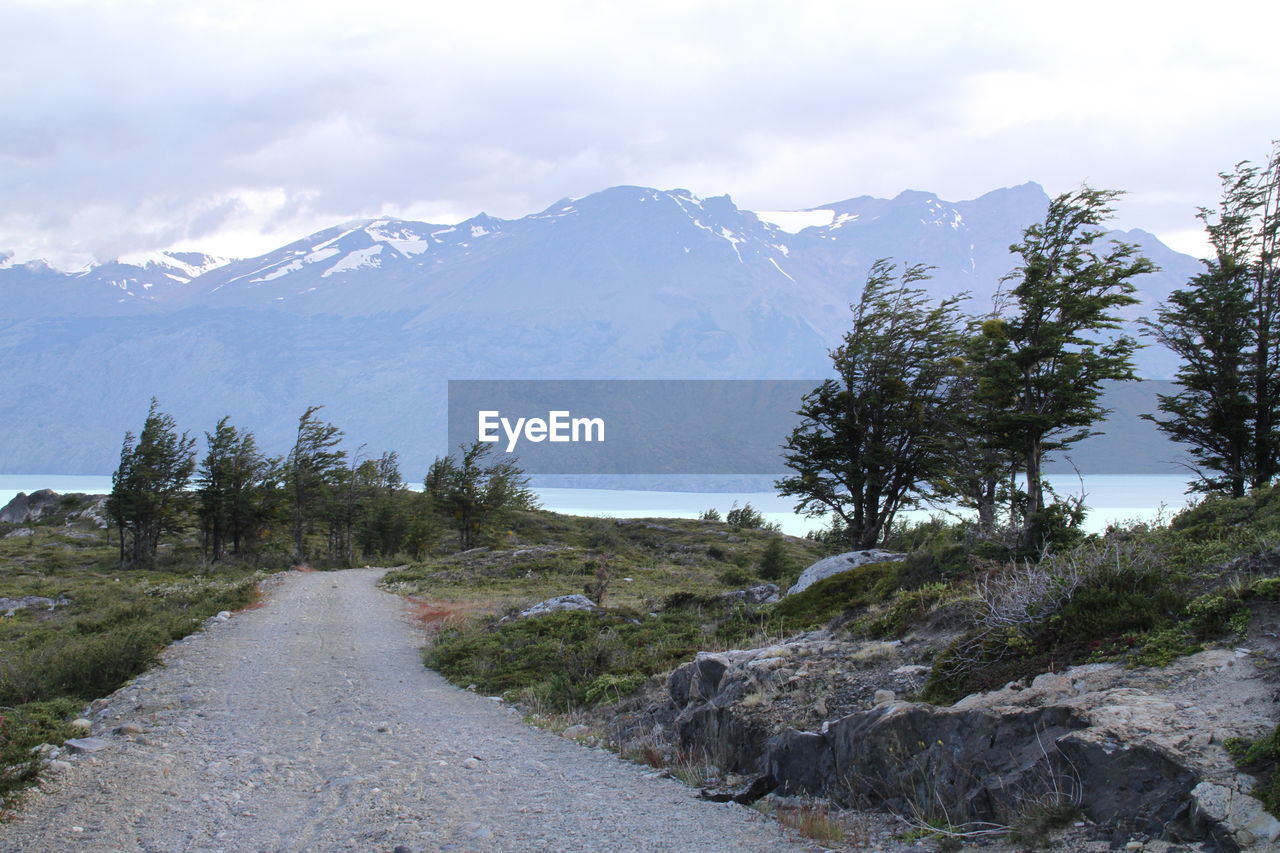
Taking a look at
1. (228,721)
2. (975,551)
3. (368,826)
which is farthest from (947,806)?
(228,721)

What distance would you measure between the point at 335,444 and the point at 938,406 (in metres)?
52.6

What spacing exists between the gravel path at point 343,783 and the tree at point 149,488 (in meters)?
51.3

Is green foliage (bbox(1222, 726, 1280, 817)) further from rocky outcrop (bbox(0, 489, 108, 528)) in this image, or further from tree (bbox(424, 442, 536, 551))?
rocky outcrop (bbox(0, 489, 108, 528))

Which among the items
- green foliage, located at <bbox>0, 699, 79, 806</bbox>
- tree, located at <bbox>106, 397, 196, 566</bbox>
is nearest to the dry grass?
green foliage, located at <bbox>0, 699, 79, 806</bbox>

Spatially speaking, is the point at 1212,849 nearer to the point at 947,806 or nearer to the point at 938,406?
the point at 947,806

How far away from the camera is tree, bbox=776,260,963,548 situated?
30453 mm

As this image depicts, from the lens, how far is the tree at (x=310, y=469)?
2511 inches

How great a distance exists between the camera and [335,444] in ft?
226

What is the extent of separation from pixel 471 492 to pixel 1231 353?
5238 centimetres

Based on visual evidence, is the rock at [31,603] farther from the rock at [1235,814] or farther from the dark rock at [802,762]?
the rock at [1235,814]

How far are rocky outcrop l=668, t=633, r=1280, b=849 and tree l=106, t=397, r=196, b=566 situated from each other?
61.7 m

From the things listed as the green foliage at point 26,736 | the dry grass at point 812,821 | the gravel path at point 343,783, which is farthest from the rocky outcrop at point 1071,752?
the green foliage at point 26,736

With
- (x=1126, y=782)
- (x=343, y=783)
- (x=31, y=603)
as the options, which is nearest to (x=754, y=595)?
(x=343, y=783)

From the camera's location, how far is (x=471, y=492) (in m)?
68.4
